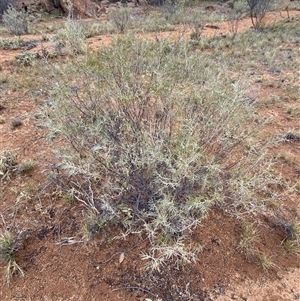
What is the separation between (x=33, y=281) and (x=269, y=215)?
198cm

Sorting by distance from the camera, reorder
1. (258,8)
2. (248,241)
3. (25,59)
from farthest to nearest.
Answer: (258,8) → (25,59) → (248,241)

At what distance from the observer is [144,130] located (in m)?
2.26

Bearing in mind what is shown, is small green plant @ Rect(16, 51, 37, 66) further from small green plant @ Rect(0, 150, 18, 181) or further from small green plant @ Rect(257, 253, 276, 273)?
small green plant @ Rect(257, 253, 276, 273)

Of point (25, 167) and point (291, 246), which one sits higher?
A: point (25, 167)

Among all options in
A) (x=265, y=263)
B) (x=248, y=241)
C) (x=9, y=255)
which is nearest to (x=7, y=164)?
(x=9, y=255)

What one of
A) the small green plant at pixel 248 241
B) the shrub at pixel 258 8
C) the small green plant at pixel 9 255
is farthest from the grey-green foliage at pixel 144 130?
the shrub at pixel 258 8

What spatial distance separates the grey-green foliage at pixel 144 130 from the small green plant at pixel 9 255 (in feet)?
1.93

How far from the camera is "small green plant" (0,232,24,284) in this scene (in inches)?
79.1

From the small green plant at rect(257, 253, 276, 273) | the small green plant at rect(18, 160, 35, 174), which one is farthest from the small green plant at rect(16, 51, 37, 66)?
the small green plant at rect(257, 253, 276, 273)

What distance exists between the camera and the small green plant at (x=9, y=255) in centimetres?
201

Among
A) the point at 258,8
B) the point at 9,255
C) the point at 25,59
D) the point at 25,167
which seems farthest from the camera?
the point at 258,8

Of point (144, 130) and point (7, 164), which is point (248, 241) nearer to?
point (144, 130)

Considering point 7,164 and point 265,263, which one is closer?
point 265,263

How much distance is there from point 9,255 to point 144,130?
4.41 feet
